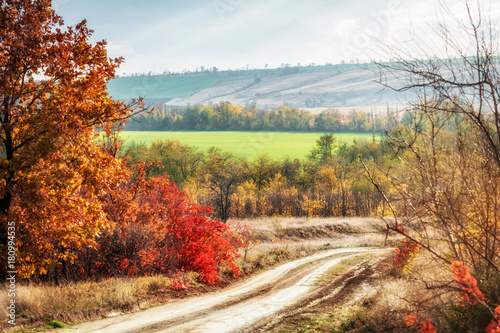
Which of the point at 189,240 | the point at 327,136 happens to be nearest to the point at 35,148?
the point at 189,240

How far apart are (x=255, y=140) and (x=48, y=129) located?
440 ft

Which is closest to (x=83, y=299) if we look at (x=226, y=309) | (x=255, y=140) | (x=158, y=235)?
(x=226, y=309)

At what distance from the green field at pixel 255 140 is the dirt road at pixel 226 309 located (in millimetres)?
101008

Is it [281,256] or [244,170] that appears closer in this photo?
[281,256]

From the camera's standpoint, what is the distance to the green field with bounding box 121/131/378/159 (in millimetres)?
124938

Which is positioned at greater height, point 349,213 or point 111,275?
point 111,275

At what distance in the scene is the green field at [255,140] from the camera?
410 feet

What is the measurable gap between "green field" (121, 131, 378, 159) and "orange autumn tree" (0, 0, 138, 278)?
A: 350ft

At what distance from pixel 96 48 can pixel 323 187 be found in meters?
66.6

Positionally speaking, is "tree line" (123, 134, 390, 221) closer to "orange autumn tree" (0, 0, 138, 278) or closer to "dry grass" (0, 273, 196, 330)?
"dry grass" (0, 273, 196, 330)

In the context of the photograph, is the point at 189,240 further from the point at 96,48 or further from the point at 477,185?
the point at 477,185

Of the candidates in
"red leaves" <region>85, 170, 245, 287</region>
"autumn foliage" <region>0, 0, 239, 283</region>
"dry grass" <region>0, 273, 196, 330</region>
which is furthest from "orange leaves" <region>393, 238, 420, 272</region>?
"autumn foliage" <region>0, 0, 239, 283</region>

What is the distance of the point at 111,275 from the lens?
1479 centimetres

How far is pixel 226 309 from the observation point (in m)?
12.4
